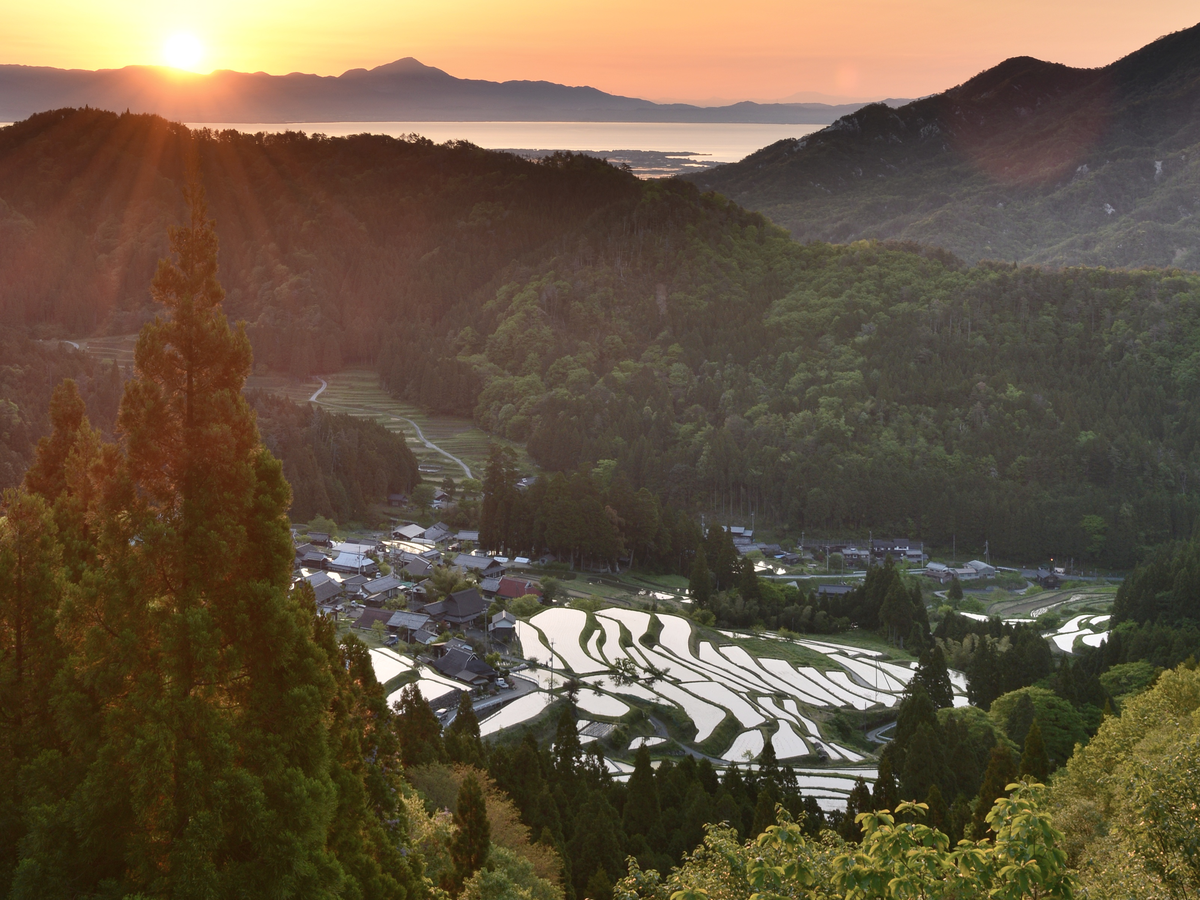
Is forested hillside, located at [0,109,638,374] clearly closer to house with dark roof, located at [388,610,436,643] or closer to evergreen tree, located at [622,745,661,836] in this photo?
house with dark roof, located at [388,610,436,643]

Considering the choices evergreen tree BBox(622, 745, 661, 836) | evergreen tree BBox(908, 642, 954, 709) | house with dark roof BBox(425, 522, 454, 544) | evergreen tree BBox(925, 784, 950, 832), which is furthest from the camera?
house with dark roof BBox(425, 522, 454, 544)

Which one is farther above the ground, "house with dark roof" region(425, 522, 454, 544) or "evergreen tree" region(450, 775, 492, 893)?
"evergreen tree" region(450, 775, 492, 893)

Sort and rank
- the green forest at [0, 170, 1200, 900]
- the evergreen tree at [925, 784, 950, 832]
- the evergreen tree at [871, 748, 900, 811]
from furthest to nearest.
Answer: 1. the evergreen tree at [871, 748, 900, 811]
2. the evergreen tree at [925, 784, 950, 832]
3. the green forest at [0, 170, 1200, 900]

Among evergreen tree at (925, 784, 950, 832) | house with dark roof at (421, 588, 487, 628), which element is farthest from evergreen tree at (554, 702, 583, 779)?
house with dark roof at (421, 588, 487, 628)

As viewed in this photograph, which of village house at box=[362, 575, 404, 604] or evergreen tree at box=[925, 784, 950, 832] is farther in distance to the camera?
village house at box=[362, 575, 404, 604]

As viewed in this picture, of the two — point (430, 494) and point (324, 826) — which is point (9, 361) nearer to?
point (430, 494)

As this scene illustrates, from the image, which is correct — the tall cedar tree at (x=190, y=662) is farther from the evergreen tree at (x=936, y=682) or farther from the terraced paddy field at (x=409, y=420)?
the terraced paddy field at (x=409, y=420)
